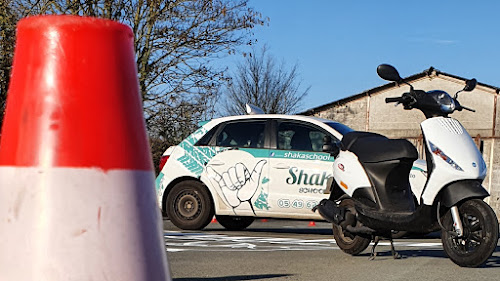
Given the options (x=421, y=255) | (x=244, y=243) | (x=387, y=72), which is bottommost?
(x=421, y=255)

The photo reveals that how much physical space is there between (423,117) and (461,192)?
27.4 meters

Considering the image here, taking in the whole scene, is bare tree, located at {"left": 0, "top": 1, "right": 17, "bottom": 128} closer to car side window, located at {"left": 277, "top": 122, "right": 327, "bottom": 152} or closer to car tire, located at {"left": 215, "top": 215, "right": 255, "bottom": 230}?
car tire, located at {"left": 215, "top": 215, "right": 255, "bottom": 230}

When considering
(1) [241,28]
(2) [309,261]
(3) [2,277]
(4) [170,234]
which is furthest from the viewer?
(1) [241,28]

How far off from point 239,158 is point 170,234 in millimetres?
1392

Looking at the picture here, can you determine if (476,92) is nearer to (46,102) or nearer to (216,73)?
(216,73)

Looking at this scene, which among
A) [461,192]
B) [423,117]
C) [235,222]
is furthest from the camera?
[423,117]

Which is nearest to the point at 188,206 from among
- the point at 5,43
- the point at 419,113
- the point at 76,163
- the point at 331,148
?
the point at 331,148

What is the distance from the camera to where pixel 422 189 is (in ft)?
21.9

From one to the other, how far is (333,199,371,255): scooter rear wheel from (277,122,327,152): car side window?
9.09ft

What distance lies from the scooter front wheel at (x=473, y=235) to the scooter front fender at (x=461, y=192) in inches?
3.3

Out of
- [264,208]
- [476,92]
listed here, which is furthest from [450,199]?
[476,92]

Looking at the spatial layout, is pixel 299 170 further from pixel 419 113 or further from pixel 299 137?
pixel 419 113

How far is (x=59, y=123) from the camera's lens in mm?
2406

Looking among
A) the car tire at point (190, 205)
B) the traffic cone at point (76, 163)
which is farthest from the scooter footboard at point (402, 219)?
the traffic cone at point (76, 163)
